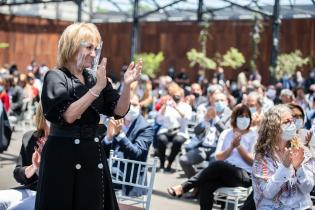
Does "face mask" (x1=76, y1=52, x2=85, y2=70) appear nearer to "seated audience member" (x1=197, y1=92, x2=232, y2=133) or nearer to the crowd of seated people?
the crowd of seated people

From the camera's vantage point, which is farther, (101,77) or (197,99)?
(197,99)

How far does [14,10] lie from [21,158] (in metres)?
27.5

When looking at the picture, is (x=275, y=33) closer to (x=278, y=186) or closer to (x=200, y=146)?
(x=200, y=146)

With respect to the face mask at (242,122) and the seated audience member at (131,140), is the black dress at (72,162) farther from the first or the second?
the face mask at (242,122)

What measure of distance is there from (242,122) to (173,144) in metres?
3.76

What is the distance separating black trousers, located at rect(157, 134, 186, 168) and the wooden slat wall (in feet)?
50.7

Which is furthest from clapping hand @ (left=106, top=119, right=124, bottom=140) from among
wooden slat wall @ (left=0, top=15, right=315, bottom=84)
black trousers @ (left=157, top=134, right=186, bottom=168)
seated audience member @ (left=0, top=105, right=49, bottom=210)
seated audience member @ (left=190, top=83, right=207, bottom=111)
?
wooden slat wall @ (left=0, top=15, right=315, bottom=84)

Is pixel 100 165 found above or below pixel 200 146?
above

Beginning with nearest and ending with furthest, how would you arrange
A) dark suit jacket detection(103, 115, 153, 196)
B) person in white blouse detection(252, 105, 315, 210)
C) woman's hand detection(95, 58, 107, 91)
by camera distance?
woman's hand detection(95, 58, 107, 91) < person in white blouse detection(252, 105, 315, 210) < dark suit jacket detection(103, 115, 153, 196)

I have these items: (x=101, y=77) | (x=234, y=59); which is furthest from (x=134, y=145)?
(x=234, y=59)

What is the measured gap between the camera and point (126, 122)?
665 centimetres

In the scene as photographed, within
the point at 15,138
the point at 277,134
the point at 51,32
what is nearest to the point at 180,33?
the point at 51,32

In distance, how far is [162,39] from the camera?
31.2 meters

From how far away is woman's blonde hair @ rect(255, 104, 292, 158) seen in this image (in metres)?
4.25
